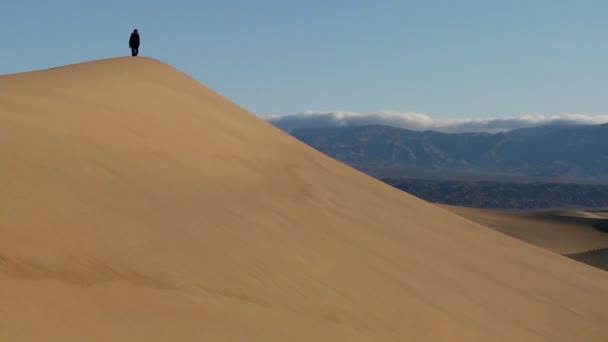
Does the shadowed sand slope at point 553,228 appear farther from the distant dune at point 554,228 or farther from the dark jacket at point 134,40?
the dark jacket at point 134,40

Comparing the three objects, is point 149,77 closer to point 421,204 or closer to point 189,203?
point 421,204

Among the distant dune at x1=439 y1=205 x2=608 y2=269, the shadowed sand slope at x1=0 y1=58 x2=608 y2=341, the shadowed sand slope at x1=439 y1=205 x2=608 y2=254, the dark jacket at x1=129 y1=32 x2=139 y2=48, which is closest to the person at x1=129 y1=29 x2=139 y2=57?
the dark jacket at x1=129 y1=32 x2=139 y2=48

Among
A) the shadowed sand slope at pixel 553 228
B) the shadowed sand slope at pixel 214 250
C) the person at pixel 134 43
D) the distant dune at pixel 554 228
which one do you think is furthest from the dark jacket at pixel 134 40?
the shadowed sand slope at pixel 553 228

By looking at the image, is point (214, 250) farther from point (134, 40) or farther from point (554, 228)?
point (554, 228)

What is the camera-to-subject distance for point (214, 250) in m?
5.61

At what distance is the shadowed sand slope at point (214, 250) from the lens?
14.3 ft

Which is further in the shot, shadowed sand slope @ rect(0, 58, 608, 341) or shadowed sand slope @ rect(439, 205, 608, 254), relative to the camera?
shadowed sand slope @ rect(439, 205, 608, 254)

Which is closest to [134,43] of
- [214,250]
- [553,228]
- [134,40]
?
[134,40]

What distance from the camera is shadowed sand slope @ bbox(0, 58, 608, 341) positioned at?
172 inches

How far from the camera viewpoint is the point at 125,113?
923 cm

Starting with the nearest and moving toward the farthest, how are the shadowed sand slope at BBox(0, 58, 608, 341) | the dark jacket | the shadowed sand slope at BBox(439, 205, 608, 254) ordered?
1. the shadowed sand slope at BBox(0, 58, 608, 341)
2. the dark jacket
3. the shadowed sand slope at BBox(439, 205, 608, 254)

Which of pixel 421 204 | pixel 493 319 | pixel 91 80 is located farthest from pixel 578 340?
pixel 91 80

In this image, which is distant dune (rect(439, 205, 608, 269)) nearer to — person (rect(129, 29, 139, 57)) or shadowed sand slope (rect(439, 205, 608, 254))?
shadowed sand slope (rect(439, 205, 608, 254))

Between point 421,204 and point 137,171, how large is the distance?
19.2ft
